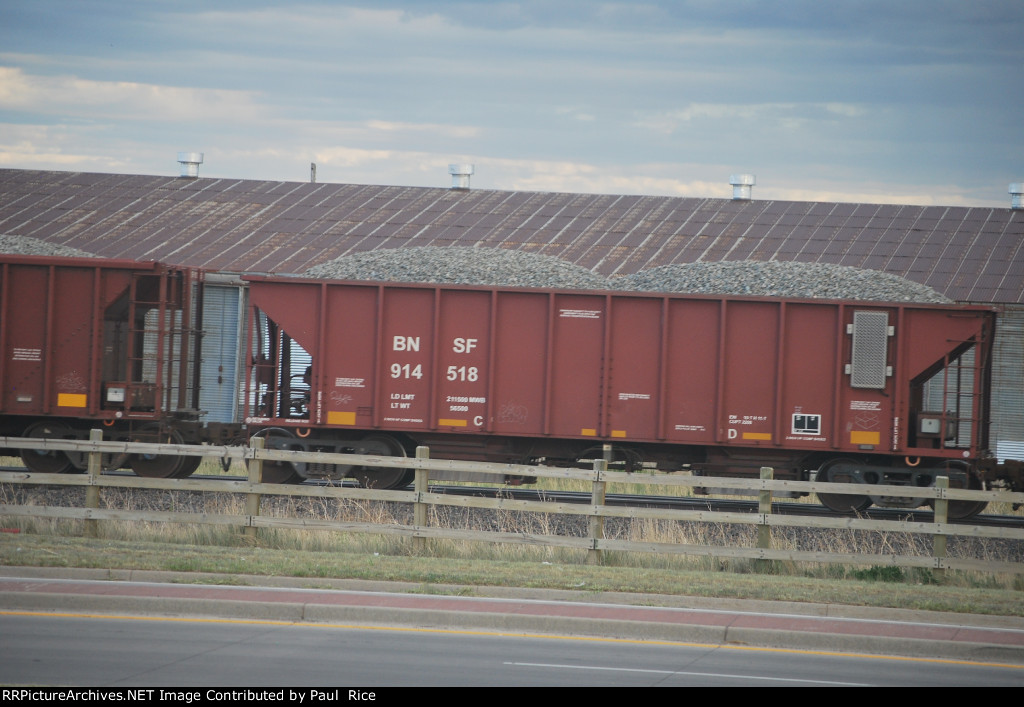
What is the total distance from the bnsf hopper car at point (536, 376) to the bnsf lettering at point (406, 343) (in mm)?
35

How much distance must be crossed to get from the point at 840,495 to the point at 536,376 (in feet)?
16.6

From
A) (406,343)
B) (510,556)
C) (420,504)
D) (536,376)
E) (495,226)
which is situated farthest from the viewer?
(495,226)

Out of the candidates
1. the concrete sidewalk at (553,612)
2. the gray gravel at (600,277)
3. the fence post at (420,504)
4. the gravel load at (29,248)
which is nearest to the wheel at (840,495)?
the gray gravel at (600,277)

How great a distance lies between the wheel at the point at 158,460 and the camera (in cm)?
1678

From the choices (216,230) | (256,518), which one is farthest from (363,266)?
(216,230)

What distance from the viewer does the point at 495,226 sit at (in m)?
30.8

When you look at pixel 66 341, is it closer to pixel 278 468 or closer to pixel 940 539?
pixel 278 468

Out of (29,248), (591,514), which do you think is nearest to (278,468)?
(591,514)

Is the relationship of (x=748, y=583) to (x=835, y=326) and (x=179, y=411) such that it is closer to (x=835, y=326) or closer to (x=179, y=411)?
(x=835, y=326)

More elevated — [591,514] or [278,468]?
[591,514]

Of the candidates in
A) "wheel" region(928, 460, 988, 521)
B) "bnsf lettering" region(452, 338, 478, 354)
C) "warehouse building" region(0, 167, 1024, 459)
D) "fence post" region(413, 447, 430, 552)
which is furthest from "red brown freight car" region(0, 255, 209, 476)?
"wheel" region(928, 460, 988, 521)

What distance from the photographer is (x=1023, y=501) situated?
11.1 m

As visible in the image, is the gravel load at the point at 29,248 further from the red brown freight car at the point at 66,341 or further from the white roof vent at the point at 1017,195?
the white roof vent at the point at 1017,195

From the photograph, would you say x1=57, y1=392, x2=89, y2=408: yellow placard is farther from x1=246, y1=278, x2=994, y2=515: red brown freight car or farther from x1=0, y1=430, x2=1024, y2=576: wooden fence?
x1=0, y1=430, x2=1024, y2=576: wooden fence
